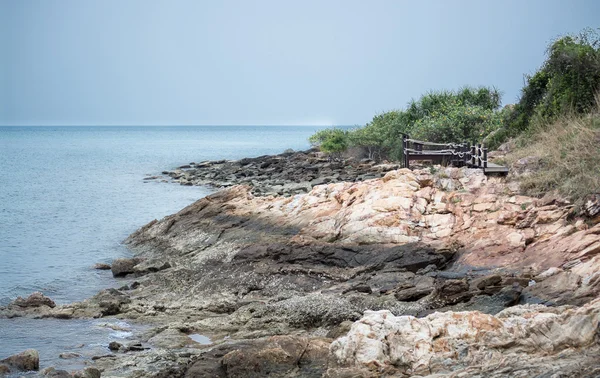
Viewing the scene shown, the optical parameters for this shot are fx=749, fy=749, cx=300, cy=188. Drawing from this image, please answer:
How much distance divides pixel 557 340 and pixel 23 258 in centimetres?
2268

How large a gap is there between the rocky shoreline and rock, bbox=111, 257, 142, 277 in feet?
0.19

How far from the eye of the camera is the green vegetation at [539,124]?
2175 cm

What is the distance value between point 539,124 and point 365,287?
16046 mm

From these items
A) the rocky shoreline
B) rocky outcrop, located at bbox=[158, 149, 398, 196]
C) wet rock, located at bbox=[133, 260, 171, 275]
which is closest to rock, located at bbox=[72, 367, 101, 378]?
the rocky shoreline

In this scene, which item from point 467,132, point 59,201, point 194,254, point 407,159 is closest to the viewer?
point 194,254

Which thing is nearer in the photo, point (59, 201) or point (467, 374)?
point (467, 374)

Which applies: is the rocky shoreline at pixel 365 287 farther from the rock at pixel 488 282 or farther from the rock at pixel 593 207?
the rock at pixel 593 207

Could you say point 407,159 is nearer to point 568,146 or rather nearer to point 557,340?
point 568,146

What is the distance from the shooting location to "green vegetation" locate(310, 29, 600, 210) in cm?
2175

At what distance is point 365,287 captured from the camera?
57.5 feet

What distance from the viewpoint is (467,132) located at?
42.1 metres

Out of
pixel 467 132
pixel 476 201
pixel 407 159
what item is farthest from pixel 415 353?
pixel 467 132

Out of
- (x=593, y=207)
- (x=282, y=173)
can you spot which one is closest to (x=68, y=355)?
(x=593, y=207)

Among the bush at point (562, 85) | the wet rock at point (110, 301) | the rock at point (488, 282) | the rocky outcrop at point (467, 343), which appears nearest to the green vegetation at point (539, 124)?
the bush at point (562, 85)
